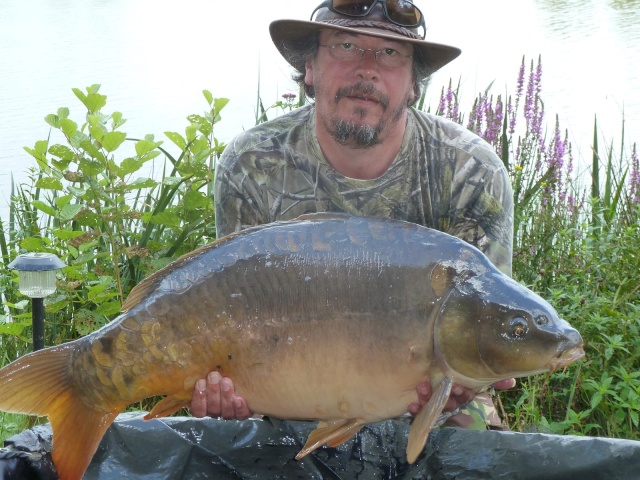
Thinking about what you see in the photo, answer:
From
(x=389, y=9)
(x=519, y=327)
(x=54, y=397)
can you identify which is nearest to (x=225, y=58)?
(x=389, y=9)

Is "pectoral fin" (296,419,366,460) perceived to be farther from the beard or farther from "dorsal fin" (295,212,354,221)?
the beard

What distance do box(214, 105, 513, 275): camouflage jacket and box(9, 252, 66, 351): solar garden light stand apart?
20.6 inches

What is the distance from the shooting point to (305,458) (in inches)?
82.5

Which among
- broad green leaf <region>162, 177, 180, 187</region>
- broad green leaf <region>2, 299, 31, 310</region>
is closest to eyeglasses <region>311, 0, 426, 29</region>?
broad green leaf <region>162, 177, 180, 187</region>

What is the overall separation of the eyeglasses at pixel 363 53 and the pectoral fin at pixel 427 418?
931 mm

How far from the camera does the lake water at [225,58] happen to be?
5.69 metres

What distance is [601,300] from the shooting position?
260cm

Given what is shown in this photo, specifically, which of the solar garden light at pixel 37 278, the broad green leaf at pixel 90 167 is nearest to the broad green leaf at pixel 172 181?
the broad green leaf at pixel 90 167

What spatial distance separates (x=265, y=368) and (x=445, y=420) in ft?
2.14

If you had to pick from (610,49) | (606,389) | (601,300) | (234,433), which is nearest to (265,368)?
(234,433)

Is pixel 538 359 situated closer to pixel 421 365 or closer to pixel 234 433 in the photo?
pixel 421 365

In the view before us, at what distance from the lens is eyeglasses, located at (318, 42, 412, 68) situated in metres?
2.26

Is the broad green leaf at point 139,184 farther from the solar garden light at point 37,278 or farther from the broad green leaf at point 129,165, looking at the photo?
the solar garden light at point 37,278

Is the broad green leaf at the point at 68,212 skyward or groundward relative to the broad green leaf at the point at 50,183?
groundward
